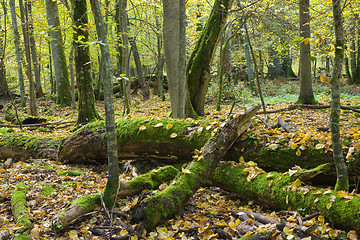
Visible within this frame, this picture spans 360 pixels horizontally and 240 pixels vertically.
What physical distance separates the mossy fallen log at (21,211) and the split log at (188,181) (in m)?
1.17

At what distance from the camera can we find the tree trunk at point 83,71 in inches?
315

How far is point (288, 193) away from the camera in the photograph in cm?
365

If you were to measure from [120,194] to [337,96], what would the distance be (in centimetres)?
322

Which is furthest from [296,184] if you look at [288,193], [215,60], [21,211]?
[215,60]

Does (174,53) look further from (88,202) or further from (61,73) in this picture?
(61,73)

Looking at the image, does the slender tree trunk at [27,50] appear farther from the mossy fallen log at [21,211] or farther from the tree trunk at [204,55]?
the mossy fallen log at [21,211]

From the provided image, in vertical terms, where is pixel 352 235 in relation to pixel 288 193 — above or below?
below

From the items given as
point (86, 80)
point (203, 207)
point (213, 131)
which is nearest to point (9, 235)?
point (203, 207)

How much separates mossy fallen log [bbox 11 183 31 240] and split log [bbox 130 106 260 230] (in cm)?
117

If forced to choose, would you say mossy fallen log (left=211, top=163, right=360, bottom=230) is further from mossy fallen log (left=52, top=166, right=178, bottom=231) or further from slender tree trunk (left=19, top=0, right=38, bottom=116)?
slender tree trunk (left=19, top=0, right=38, bottom=116)

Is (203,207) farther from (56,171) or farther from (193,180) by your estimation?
(56,171)

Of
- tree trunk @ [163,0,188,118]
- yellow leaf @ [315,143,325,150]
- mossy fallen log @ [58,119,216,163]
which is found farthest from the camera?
tree trunk @ [163,0,188,118]

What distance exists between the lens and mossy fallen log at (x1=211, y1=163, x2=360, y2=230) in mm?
3139

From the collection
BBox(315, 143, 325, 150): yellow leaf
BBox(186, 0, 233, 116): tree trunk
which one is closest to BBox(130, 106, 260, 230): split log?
BBox(315, 143, 325, 150): yellow leaf
